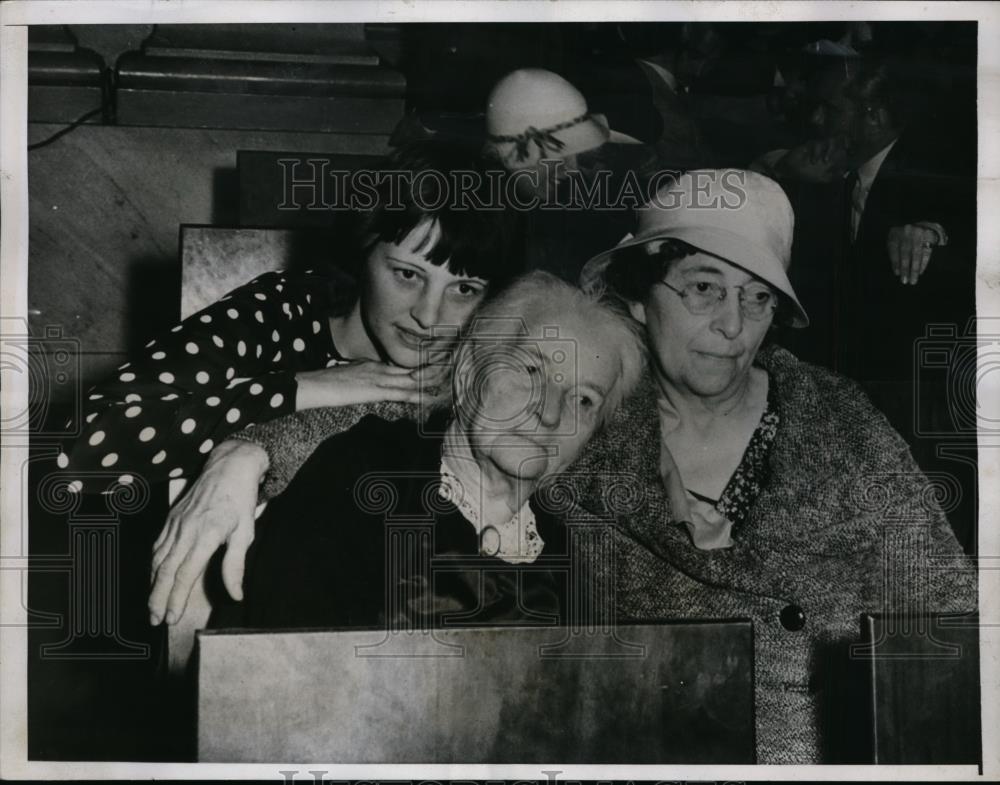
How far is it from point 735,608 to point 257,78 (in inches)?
57.6

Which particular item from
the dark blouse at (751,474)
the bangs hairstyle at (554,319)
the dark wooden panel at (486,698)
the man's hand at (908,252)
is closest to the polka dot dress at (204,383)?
the bangs hairstyle at (554,319)

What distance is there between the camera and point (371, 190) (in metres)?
1.96

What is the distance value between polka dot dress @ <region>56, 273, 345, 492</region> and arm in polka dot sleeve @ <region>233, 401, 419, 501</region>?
0.09 ft

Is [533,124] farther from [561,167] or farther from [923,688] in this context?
[923,688]

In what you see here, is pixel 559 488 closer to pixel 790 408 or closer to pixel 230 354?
pixel 790 408

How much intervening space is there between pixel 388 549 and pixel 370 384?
333mm

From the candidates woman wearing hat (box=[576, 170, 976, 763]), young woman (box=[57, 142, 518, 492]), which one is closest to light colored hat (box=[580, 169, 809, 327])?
woman wearing hat (box=[576, 170, 976, 763])

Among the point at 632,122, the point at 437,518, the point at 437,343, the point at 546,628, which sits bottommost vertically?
the point at 546,628

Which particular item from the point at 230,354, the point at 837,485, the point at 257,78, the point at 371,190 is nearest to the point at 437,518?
the point at 230,354

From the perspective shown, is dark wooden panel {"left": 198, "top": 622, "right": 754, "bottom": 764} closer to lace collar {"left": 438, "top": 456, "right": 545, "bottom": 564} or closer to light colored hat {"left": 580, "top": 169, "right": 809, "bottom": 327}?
lace collar {"left": 438, "top": 456, "right": 545, "bottom": 564}

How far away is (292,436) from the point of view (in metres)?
1.93

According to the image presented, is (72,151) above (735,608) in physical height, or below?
above

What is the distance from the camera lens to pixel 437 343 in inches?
76.6

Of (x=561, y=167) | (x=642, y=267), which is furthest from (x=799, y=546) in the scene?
(x=561, y=167)
